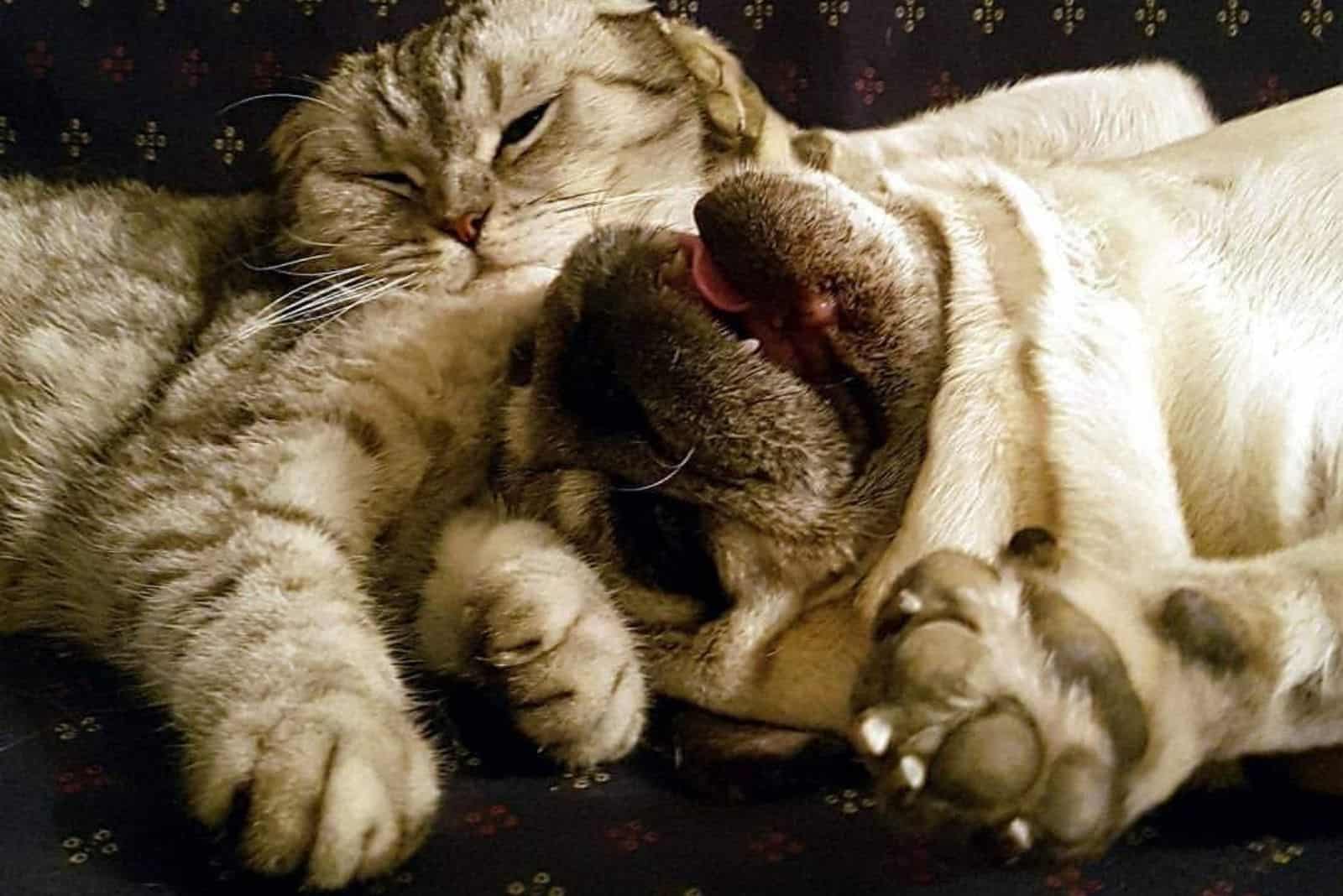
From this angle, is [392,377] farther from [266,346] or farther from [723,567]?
[723,567]

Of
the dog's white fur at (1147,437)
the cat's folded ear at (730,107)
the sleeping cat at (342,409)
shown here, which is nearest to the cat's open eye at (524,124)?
the sleeping cat at (342,409)

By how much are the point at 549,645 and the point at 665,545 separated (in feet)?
0.36

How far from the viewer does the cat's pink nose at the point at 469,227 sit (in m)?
1.27

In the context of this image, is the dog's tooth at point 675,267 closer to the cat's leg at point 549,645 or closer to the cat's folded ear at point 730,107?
the cat's leg at point 549,645

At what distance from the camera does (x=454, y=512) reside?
116 centimetres

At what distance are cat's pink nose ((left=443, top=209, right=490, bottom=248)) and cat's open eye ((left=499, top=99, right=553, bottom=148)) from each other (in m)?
0.10

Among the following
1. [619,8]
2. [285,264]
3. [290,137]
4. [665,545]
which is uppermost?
[619,8]

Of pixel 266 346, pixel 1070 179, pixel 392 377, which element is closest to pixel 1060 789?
pixel 1070 179

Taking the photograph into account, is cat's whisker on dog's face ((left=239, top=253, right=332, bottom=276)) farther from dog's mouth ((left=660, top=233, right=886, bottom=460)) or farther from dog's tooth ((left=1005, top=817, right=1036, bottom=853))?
dog's tooth ((left=1005, top=817, right=1036, bottom=853))

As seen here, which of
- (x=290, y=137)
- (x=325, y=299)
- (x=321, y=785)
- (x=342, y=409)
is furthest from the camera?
(x=290, y=137)

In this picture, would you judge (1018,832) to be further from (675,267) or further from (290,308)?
(290,308)

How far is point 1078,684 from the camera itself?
2.21 feet

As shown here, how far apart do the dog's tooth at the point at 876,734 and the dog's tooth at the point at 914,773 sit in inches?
0.5

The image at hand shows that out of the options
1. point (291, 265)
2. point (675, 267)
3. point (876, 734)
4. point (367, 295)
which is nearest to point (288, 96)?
point (291, 265)
